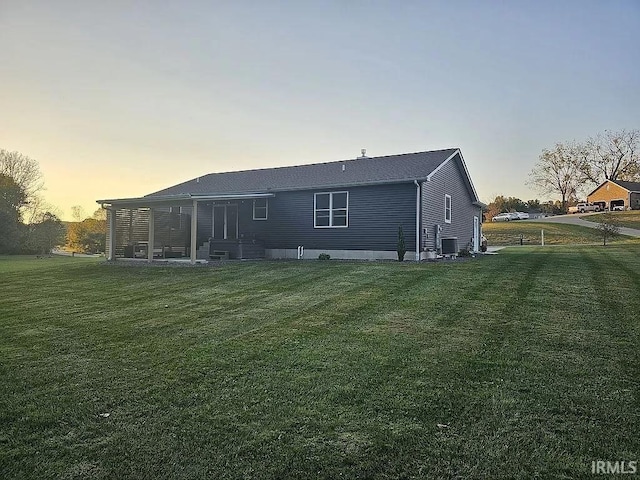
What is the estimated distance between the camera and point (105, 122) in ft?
51.2

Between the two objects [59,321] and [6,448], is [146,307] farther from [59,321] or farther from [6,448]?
[6,448]

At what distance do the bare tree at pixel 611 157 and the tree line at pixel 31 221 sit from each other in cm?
5730

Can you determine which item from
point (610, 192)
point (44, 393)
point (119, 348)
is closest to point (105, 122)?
point (119, 348)

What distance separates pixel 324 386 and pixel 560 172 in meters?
62.9

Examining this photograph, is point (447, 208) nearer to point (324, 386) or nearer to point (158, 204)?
point (158, 204)

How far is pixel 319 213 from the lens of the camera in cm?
1714

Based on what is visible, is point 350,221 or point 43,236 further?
point 43,236

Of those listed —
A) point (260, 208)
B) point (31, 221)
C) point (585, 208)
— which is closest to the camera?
point (260, 208)

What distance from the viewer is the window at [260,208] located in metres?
18.7

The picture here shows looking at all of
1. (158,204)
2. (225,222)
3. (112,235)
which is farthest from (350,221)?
(112,235)

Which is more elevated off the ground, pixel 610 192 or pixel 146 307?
pixel 610 192

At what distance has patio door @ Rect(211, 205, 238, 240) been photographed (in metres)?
19.4

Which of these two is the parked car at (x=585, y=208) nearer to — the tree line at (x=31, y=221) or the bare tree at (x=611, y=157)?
the bare tree at (x=611, y=157)

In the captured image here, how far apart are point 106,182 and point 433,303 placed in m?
21.9
